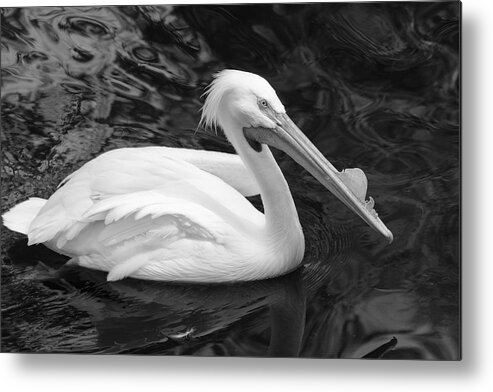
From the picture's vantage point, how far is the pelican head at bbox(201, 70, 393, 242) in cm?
254

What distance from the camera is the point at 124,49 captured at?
8.68 ft

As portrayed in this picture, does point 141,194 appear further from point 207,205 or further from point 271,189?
point 271,189

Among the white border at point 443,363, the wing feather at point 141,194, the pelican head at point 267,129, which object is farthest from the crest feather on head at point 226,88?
the white border at point 443,363

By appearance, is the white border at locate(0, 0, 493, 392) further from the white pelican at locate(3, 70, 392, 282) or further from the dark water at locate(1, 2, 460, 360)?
the white pelican at locate(3, 70, 392, 282)

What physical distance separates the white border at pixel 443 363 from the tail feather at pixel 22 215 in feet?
1.30

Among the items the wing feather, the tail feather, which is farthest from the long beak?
the tail feather

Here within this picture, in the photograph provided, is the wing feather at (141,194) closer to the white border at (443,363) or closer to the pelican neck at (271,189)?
the pelican neck at (271,189)

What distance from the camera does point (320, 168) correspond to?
2.58 meters

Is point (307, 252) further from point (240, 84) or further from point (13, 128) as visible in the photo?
point (13, 128)

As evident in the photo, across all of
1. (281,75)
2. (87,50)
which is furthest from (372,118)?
(87,50)

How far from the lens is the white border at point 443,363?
253 centimetres

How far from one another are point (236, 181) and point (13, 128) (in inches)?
25.2

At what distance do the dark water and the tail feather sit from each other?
0.08 feet

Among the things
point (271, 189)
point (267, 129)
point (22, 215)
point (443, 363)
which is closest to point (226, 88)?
point (267, 129)
